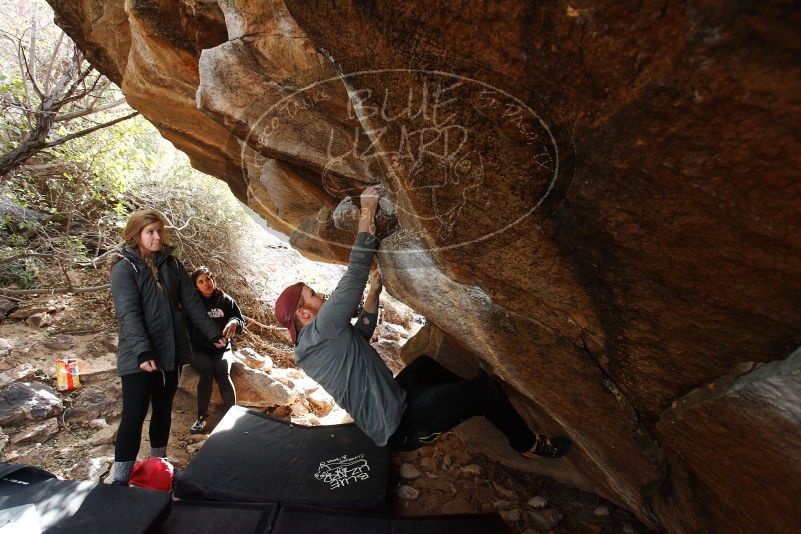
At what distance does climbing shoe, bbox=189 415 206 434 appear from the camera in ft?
13.4

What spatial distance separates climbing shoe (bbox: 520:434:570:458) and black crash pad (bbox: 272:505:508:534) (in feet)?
1.56

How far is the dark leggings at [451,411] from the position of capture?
2408 mm

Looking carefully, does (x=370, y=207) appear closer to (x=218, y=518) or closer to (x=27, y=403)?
(x=218, y=518)

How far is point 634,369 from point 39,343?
6729 millimetres

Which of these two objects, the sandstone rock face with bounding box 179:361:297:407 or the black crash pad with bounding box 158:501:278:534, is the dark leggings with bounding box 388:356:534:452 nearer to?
the black crash pad with bounding box 158:501:278:534

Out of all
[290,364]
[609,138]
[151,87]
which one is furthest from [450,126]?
[290,364]

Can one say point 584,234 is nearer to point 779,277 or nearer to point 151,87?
point 779,277

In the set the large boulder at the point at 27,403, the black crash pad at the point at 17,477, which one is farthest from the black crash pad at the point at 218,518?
the large boulder at the point at 27,403

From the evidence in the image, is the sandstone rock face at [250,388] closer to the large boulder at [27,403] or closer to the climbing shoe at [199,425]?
the climbing shoe at [199,425]

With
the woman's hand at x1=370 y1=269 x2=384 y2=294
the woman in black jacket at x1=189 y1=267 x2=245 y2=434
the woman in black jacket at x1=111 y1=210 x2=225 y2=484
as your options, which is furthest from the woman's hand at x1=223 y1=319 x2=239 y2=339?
the woman's hand at x1=370 y1=269 x2=384 y2=294

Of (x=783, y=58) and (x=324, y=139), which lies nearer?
(x=783, y=58)

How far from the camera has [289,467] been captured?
10.2ft

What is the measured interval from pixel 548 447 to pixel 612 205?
2128 mm

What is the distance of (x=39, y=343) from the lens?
5.20 m
